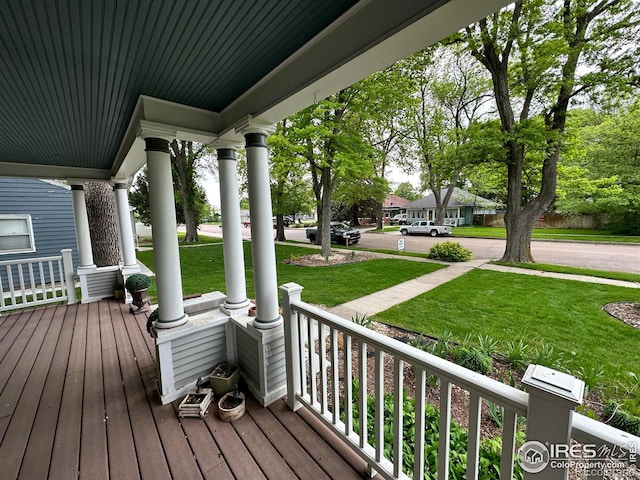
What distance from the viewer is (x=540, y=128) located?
6.98 metres

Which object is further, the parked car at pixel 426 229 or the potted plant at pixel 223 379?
the parked car at pixel 426 229

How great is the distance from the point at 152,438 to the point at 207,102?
2722 mm

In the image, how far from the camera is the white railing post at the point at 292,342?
2146mm

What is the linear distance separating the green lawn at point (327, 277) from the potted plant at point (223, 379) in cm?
276

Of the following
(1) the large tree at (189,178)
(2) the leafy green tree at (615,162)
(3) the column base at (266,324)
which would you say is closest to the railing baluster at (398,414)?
(3) the column base at (266,324)

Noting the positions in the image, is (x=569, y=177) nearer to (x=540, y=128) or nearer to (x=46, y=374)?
(x=540, y=128)

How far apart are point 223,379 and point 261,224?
4.57 ft

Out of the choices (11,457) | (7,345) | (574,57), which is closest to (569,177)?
(574,57)

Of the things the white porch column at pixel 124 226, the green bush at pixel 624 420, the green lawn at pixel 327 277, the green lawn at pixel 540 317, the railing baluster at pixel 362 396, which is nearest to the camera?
the railing baluster at pixel 362 396

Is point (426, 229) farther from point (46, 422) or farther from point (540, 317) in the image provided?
point (46, 422)

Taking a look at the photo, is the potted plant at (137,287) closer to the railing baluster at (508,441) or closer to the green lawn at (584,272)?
the railing baluster at (508,441)

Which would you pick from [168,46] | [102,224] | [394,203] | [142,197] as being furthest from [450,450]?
[394,203]

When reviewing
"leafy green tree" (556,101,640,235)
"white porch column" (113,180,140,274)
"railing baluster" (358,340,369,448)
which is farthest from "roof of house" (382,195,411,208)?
"railing baluster" (358,340,369,448)

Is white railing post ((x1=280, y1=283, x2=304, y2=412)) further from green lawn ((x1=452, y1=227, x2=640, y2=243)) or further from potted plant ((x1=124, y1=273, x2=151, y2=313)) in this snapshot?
green lawn ((x1=452, y1=227, x2=640, y2=243))
